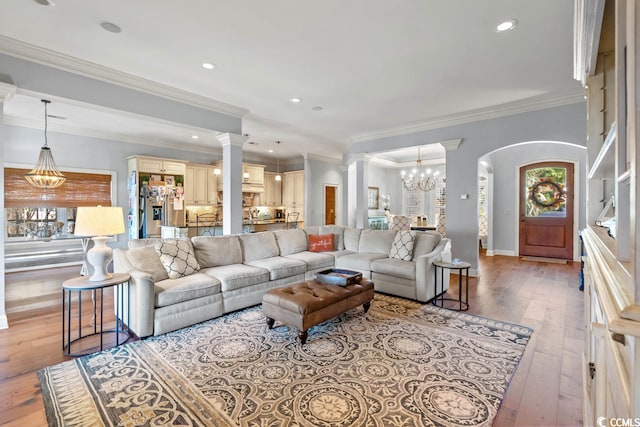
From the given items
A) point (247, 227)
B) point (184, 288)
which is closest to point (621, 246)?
point (184, 288)

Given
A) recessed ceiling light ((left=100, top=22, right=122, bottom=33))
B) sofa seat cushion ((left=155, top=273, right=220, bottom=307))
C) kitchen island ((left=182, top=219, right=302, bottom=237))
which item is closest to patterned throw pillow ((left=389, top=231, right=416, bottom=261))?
sofa seat cushion ((left=155, top=273, right=220, bottom=307))

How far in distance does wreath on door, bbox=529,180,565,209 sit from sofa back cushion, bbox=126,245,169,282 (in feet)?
26.5

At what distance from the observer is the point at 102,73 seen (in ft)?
12.2

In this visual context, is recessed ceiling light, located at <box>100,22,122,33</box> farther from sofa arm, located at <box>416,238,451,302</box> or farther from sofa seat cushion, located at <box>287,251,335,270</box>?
sofa arm, located at <box>416,238,451,302</box>

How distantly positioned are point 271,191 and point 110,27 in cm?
725

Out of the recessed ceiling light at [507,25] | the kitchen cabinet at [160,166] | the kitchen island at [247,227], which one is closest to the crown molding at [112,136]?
the kitchen cabinet at [160,166]

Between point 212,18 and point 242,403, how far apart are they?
10.1 ft

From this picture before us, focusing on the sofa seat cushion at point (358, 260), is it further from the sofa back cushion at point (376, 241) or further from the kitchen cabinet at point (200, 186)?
the kitchen cabinet at point (200, 186)

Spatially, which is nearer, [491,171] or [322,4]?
[322,4]

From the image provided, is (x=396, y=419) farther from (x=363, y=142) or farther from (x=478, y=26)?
(x=363, y=142)

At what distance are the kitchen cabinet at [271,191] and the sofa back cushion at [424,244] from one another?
6205 millimetres

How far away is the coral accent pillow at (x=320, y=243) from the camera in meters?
5.24

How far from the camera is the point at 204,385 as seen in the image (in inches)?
86.5

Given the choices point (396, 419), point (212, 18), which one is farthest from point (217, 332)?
point (212, 18)
